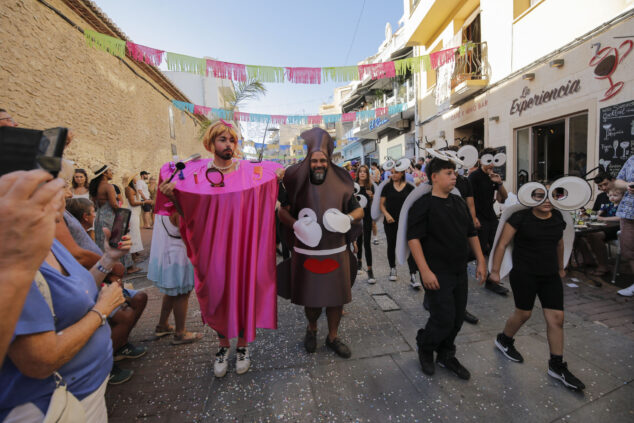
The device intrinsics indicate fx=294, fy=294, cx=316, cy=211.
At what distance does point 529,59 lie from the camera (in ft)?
24.5

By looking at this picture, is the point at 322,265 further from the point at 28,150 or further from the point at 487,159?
the point at 487,159

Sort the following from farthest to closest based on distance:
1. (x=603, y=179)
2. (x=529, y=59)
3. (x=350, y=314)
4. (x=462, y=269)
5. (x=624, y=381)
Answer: (x=529, y=59) → (x=603, y=179) → (x=350, y=314) → (x=462, y=269) → (x=624, y=381)

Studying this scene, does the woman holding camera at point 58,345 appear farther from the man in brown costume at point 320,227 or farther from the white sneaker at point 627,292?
the white sneaker at point 627,292

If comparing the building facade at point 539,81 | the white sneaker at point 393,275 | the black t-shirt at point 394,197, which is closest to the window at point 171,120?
the building facade at point 539,81

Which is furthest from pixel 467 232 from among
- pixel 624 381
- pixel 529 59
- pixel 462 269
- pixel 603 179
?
pixel 529 59

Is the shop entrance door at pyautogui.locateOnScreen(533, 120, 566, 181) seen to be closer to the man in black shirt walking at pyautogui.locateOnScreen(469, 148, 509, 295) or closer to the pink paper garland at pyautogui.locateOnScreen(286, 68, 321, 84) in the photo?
the man in black shirt walking at pyautogui.locateOnScreen(469, 148, 509, 295)

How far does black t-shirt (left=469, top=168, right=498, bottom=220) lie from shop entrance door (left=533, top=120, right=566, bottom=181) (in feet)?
14.3

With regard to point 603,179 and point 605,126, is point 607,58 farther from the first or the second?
point 603,179

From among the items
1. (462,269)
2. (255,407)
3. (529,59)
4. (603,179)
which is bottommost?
(255,407)

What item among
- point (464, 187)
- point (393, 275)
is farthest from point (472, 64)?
point (393, 275)

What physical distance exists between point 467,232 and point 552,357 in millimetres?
1143

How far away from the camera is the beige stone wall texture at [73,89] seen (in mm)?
5871

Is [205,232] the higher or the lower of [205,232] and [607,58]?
the lower

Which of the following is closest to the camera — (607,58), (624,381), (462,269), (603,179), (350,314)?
(624,381)
